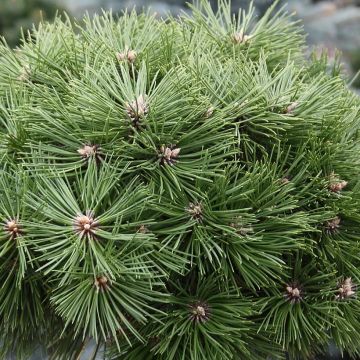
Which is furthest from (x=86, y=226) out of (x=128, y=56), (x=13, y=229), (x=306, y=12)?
(x=306, y=12)

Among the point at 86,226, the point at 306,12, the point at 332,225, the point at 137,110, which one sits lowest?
the point at 306,12

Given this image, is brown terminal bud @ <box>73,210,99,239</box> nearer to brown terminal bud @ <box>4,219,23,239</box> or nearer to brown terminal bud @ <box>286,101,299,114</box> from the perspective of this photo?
brown terminal bud @ <box>4,219,23,239</box>

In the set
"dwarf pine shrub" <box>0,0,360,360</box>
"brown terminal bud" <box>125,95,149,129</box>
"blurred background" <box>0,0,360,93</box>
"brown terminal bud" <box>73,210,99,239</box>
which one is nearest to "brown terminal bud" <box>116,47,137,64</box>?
"dwarf pine shrub" <box>0,0,360,360</box>

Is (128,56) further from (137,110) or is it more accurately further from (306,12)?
(306,12)

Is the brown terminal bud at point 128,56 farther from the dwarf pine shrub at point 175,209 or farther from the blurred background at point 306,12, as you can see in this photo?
the blurred background at point 306,12

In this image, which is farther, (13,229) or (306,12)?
(306,12)

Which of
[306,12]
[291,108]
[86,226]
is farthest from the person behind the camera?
[306,12]
